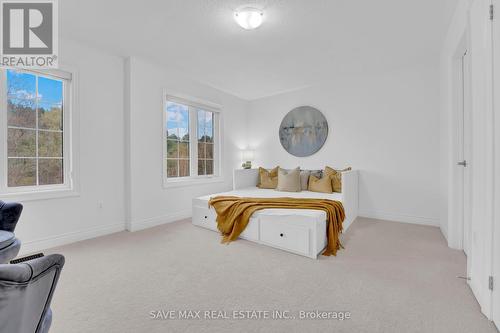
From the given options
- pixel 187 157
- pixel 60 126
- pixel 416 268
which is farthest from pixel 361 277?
pixel 60 126

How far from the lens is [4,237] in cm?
172

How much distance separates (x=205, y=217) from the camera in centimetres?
336

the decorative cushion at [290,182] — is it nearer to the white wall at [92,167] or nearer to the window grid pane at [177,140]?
the window grid pane at [177,140]

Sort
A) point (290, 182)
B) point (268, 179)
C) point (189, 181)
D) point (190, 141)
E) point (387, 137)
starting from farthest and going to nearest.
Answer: point (268, 179)
point (190, 141)
point (189, 181)
point (290, 182)
point (387, 137)

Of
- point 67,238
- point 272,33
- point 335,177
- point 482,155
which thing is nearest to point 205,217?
point 67,238

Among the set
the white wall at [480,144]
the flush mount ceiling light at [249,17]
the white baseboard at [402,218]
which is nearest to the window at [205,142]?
the flush mount ceiling light at [249,17]

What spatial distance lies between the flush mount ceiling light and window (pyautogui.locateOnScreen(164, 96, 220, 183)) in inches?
77.0

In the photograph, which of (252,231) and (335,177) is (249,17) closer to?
(252,231)

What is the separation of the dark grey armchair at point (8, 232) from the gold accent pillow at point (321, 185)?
3.53 meters

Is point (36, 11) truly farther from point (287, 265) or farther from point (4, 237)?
point (287, 265)

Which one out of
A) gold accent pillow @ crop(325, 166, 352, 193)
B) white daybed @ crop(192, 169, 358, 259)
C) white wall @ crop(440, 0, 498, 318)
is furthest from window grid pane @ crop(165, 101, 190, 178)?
white wall @ crop(440, 0, 498, 318)

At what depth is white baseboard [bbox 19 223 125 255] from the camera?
2.47 meters

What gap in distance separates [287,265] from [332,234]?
2.11 feet

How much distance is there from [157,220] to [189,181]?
85 centimetres
